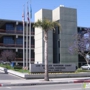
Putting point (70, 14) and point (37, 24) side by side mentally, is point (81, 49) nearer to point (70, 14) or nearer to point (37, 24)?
point (70, 14)

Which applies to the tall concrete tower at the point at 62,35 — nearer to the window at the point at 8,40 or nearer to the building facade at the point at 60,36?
the building facade at the point at 60,36

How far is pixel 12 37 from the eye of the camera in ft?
219

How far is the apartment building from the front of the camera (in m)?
63.8

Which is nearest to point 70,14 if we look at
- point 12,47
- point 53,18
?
point 53,18

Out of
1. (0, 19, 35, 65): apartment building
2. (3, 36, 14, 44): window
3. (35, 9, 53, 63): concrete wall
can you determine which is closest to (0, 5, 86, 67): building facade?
(35, 9, 53, 63): concrete wall

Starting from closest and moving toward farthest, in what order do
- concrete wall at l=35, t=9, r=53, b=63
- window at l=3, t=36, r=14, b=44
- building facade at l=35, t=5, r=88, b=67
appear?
→ 1. concrete wall at l=35, t=9, r=53, b=63
2. building facade at l=35, t=5, r=88, b=67
3. window at l=3, t=36, r=14, b=44

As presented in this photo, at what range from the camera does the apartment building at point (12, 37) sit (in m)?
63.8

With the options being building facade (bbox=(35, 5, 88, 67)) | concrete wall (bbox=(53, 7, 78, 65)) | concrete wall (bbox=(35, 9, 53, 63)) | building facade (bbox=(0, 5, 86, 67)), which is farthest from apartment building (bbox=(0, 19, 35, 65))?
concrete wall (bbox=(53, 7, 78, 65))

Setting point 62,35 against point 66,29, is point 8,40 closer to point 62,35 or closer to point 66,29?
point 62,35

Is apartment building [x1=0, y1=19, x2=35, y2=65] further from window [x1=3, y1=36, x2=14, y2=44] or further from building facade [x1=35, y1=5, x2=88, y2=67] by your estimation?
building facade [x1=35, y1=5, x2=88, y2=67]

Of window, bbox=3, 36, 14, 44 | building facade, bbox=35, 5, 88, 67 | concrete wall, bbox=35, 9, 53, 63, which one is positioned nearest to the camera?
concrete wall, bbox=35, 9, 53, 63

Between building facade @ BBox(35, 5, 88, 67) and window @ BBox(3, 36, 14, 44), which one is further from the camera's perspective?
window @ BBox(3, 36, 14, 44)

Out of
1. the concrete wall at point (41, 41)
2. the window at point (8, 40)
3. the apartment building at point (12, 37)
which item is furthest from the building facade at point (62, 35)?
the window at point (8, 40)

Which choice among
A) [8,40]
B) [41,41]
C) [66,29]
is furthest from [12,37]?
[66,29]
